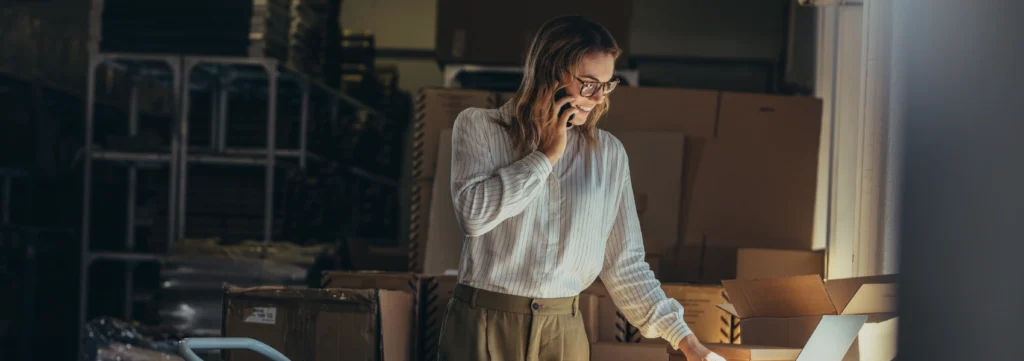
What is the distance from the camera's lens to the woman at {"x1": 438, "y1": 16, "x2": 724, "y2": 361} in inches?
81.0

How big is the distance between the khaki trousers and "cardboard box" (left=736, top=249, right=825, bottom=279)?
173 centimetres

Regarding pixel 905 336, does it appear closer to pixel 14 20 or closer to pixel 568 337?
pixel 568 337

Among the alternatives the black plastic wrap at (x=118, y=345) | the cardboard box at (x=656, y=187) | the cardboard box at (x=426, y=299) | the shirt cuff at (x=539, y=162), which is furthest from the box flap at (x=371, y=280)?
the black plastic wrap at (x=118, y=345)

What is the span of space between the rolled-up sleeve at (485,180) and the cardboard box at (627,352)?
3.58 feet

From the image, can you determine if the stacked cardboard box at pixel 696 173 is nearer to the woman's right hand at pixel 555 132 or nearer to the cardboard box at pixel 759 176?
the cardboard box at pixel 759 176

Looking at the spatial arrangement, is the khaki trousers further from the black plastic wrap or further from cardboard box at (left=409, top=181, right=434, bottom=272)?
cardboard box at (left=409, top=181, right=434, bottom=272)

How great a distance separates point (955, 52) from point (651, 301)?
2.50 ft

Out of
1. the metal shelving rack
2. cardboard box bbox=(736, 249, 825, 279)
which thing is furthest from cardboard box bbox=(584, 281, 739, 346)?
the metal shelving rack

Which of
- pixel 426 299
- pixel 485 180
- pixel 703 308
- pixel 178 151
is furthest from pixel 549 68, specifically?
pixel 178 151

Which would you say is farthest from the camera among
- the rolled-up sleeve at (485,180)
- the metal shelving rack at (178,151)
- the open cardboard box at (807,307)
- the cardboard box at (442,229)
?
the metal shelving rack at (178,151)

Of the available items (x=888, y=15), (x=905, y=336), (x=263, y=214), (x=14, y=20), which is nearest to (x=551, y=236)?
(x=905, y=336)

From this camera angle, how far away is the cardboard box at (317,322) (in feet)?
9.75

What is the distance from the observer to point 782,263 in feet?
12.1

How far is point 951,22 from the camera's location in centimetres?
186
